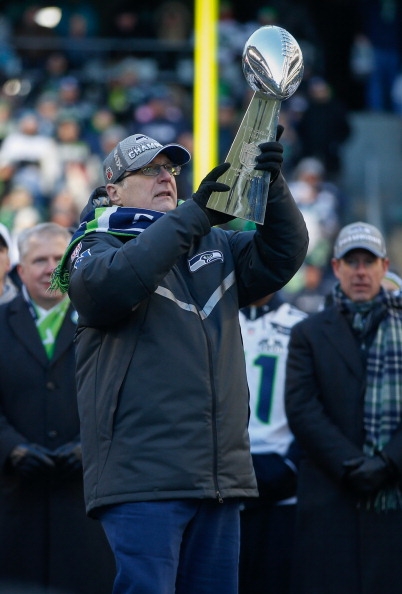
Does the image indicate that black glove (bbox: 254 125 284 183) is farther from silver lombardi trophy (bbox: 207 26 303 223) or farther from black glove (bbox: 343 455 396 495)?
black glove (bbox: 343 455 396 495)

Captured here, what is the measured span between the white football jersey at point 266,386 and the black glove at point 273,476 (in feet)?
0.18

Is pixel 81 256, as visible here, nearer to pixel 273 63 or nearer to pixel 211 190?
pixel 211 190

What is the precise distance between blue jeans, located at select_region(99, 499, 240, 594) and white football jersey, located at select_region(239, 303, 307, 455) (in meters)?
2.11

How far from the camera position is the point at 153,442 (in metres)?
3.97

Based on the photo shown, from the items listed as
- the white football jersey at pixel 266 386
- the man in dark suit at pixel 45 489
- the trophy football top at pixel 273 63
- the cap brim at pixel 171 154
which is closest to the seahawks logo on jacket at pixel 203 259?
the cap brim at pixel 171 154

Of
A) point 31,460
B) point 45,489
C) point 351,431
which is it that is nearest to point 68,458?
point 31,460

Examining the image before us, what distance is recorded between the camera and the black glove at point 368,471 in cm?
559

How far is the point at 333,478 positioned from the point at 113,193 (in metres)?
2.01

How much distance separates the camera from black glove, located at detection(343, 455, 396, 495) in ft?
18.4

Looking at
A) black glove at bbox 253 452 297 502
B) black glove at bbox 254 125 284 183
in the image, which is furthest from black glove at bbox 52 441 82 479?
black glove at bbox 254 125 284 183

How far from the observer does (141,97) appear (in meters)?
15.3

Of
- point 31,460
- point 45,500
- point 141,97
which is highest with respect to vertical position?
point 141,97

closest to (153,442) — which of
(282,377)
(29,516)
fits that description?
(29,516)

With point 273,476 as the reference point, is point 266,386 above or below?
above
